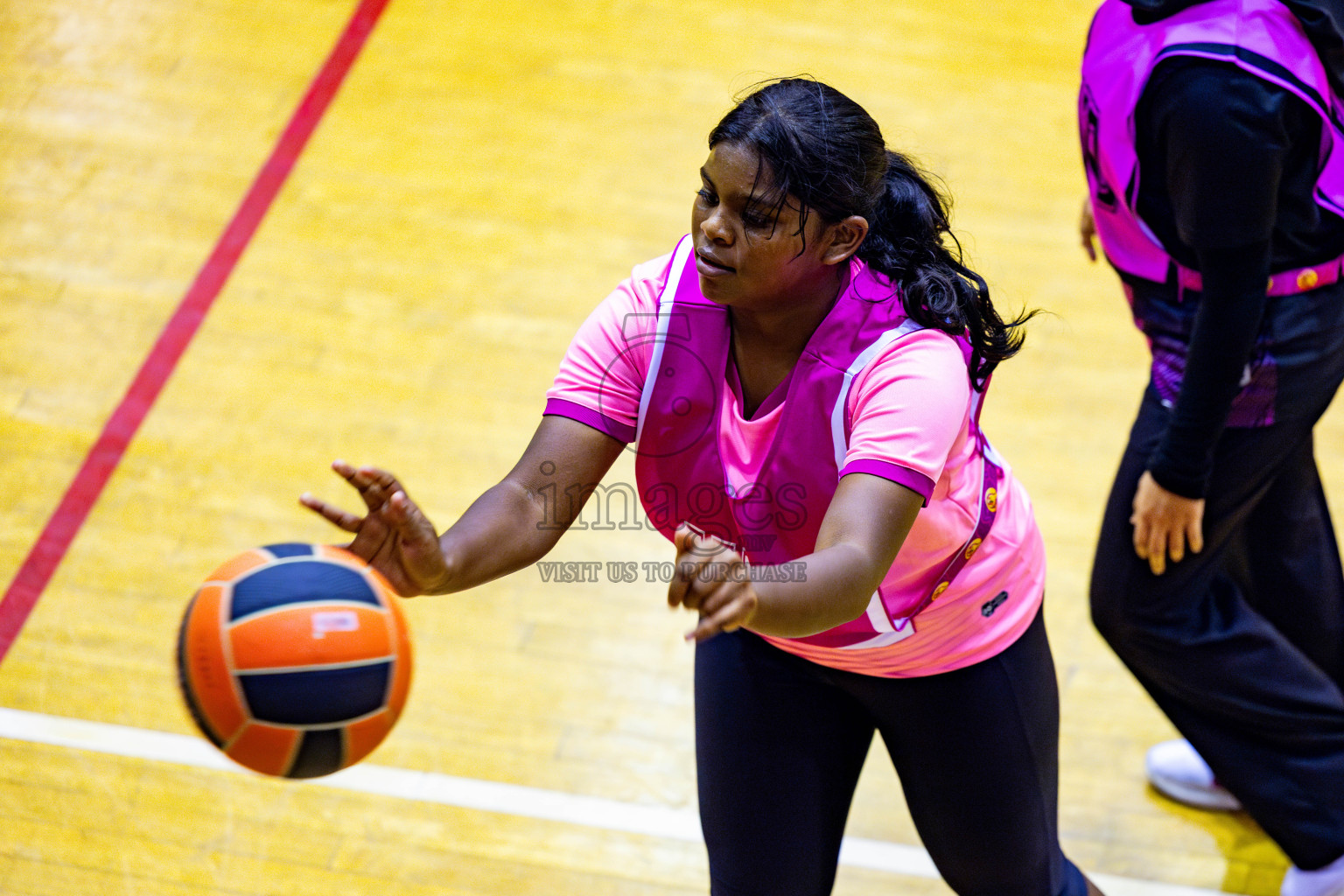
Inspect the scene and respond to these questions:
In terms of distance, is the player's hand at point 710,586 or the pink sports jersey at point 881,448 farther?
the pink sports jersey at point 881,448

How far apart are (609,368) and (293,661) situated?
631 mm

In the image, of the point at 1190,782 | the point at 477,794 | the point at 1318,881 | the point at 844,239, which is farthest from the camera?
the point at 1190,782

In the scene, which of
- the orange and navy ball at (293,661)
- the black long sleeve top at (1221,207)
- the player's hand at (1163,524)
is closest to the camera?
the orange and navy ball at (293,661)

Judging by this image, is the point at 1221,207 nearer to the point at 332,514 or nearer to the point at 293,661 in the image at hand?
the point at 332,514

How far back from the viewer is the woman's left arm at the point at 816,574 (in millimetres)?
1601

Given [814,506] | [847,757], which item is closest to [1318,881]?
[847,757]

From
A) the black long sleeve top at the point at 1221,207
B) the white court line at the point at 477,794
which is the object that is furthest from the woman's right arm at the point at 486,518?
the white court line at the point at 477,794

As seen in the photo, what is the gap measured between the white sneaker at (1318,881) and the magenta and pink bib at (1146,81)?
1282 mm

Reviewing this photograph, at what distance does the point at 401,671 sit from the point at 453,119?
141 inches

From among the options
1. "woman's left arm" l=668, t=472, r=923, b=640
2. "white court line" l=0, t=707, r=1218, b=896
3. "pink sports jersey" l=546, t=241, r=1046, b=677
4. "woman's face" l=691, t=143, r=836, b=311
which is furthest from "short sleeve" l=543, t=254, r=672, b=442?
"white court line" l=0, t=707, r=1218, b=896

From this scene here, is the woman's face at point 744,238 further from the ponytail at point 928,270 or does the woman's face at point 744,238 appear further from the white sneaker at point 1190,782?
the white sneaker at point 1190,782

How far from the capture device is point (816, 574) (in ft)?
5.65

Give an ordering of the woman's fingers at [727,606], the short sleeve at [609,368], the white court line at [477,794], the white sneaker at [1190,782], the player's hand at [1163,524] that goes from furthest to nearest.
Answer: the white sneaker at [1190,782] < the white court line at [477,794] < the player's hand at [1163,524] < the short sleeve at [609,368] < the woman's fingers at [727,606]

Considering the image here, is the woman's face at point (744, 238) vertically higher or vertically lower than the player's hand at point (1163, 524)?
higher
